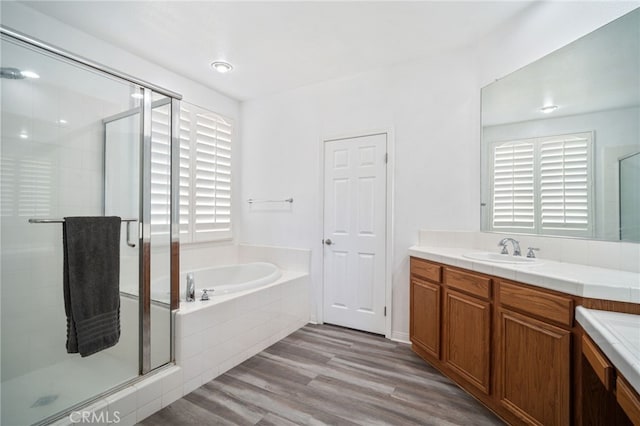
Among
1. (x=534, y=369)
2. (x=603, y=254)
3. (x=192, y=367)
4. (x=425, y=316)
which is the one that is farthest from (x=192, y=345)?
(x=603, y=254)

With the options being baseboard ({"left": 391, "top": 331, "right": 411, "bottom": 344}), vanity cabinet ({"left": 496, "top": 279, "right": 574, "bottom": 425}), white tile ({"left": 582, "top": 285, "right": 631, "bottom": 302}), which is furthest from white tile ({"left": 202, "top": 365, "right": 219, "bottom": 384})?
white tile ({"left": 582, "top": 285, "right": 631, "bottom": 302})

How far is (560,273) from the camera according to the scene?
1.43 meters

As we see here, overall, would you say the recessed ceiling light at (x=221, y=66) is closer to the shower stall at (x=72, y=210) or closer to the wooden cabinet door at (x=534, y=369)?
the shower stall at (x=72, y=210)

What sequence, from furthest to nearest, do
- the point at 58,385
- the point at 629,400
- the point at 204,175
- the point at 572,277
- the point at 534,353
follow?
the point at 204,175
the point at 58,385
the point at 534,353
the point at 572,277
the point at 629,400

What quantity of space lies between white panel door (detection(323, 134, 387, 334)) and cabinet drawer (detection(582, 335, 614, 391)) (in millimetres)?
1720

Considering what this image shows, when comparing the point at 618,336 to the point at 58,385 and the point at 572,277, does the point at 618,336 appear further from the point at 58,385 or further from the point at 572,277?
the point at 58,385

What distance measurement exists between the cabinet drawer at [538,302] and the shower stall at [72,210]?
2.12 metres

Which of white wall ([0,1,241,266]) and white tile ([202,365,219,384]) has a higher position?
white wall ([0,1,241,266])

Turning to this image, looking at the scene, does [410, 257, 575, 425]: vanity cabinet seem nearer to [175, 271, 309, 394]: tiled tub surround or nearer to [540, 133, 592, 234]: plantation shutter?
[540, 133, 592, 234]: plantation shutter

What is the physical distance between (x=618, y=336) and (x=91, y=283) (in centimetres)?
235

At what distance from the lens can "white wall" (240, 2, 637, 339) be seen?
2137mm

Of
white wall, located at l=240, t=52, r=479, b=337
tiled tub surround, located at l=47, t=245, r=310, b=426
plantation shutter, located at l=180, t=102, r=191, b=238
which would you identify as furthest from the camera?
plantation shutter, located at l=180, t=102, r=191, b=238

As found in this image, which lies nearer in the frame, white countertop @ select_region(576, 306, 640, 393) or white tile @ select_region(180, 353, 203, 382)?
white countertop @ select_region(576, 306, 640, 393)

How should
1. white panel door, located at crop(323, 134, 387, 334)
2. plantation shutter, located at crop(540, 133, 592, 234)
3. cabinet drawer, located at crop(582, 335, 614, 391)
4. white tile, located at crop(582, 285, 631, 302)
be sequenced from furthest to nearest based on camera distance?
white panel door, located at crop(323, 134, 387, 334), plantation shutter, located at crop(540, 133, 592, 234), white tile, located at crop(582, 285, 631, 302), cabinet drawer, located at crop(582, 335, 614, 391)
